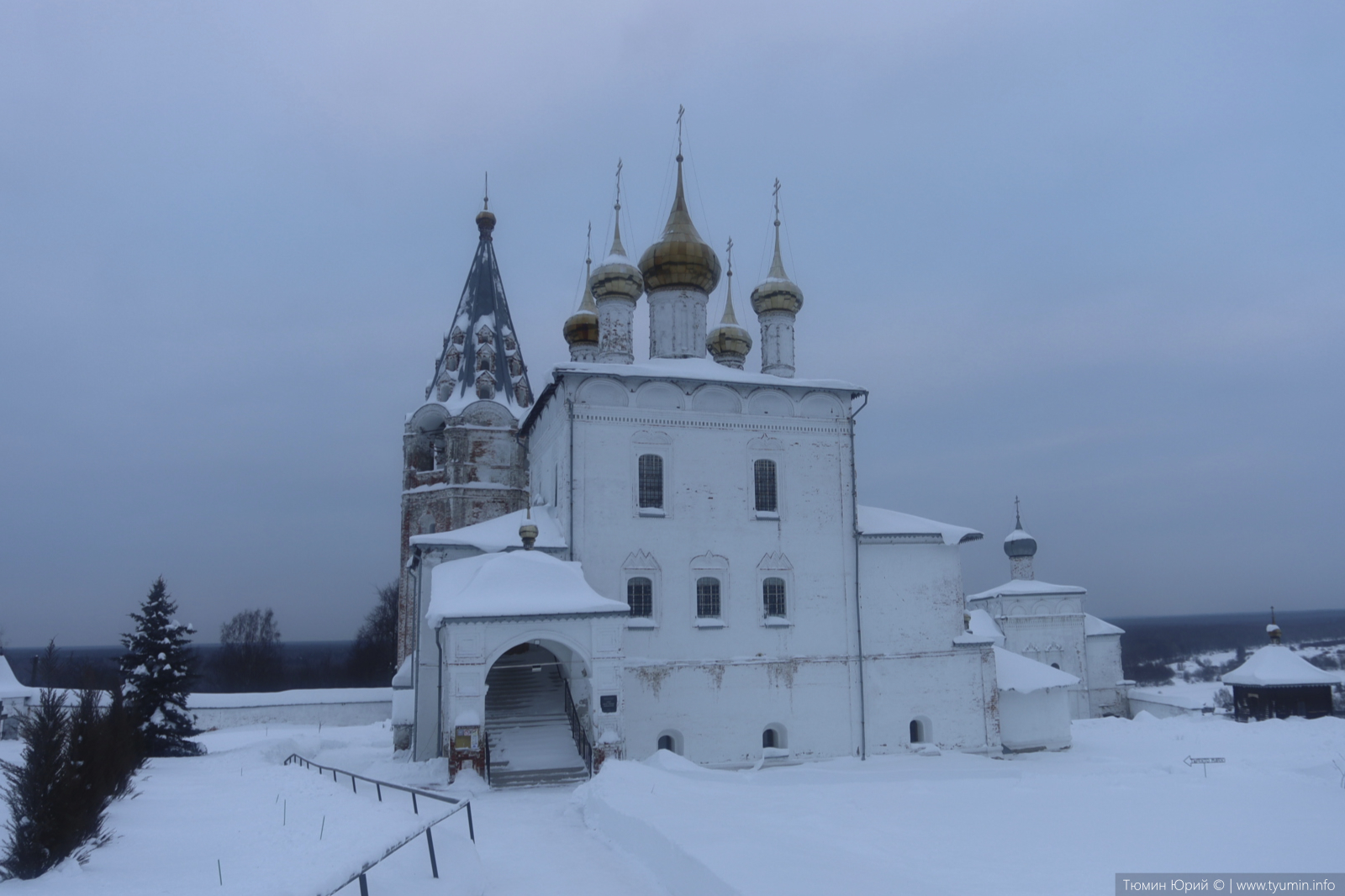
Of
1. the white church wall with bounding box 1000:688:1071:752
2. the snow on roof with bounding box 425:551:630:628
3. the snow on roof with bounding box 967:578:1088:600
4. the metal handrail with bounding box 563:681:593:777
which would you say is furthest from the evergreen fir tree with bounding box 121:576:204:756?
the snow on roof with bounding box 967:578:1088:600

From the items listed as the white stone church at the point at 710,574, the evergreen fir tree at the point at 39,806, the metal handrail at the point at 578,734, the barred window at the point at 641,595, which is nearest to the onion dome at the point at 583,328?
the white stone church at the point at 710,574

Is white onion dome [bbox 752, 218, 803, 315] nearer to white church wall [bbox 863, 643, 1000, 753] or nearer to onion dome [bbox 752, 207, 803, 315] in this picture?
onion dome [bbox 752, 207, 803, 315]

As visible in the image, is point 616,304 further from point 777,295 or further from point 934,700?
point 934,700

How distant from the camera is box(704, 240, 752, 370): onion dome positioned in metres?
23.0

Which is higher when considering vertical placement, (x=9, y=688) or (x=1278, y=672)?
(x=9, y=688)

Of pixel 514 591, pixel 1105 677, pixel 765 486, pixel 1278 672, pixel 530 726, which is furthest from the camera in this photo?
pixel 1105 677

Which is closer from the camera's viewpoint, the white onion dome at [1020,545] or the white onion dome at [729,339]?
the white onion dome at [729,339]

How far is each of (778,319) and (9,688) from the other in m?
21.2

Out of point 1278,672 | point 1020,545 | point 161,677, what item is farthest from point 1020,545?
point 161,677

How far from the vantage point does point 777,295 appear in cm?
2081

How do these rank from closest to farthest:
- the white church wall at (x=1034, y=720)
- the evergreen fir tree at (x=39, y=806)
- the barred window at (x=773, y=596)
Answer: the evergreen fir tree at (x=39, y=806) → the barred window at (x=773, y=596) → the white church wall at (x=1034, y=720)

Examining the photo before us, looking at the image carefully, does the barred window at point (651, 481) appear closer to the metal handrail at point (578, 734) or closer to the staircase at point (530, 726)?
the staircase at point (530, 726)

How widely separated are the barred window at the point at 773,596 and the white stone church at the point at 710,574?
0.12ft

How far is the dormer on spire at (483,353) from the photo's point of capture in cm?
2714
